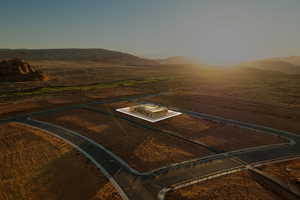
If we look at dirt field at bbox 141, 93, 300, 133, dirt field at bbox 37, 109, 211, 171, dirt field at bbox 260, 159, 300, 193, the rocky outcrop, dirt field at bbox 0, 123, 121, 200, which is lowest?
dirt field at bbox 0, 123, 121, 200

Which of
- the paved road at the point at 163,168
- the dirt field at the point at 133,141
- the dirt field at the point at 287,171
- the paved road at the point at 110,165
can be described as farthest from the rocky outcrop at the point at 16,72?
the dirt field at the point at 287,171

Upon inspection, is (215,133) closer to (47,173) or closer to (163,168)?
(163,168)

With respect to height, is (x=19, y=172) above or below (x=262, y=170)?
below

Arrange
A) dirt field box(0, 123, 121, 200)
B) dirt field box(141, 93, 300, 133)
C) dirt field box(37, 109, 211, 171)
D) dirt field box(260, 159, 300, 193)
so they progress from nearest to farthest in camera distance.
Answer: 1. dirt field box(0, 123, 121, 200)
2. dirt field box(260, 159, 300, 193)
3. dirt field box(37, 109, 211, 171)
4. dirt field box(141, 93, 300, 133)

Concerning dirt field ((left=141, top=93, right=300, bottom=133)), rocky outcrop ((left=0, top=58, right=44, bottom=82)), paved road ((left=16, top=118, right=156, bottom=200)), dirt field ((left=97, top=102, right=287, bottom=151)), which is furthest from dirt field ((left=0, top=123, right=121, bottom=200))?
rocky outcrop ((left=0, top=58, right=44, bottom=82))

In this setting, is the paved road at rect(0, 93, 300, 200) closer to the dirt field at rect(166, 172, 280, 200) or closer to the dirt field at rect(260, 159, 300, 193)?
the dirt field at rect(166, 172, 280, 200)

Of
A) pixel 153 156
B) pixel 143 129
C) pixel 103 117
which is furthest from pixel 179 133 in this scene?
pixel 103 117

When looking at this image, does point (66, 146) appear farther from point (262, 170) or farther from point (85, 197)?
point (262, 170)

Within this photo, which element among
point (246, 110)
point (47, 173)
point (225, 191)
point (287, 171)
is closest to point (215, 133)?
point (287, 171)
